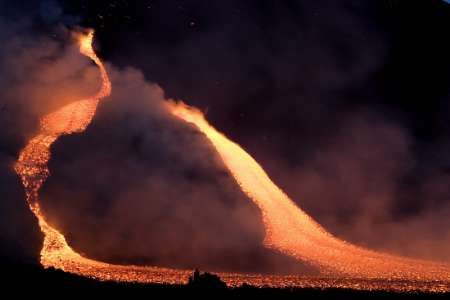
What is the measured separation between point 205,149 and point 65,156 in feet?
10.2

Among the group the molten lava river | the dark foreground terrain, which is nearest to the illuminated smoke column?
the molten lava river

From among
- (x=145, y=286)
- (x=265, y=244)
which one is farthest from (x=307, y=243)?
(x=145, y=286)

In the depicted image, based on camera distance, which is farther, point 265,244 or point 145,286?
point 265,244

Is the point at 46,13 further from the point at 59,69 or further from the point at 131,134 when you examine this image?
the point at 131,134

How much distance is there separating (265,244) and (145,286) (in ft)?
11.9

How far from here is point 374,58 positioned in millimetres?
13852

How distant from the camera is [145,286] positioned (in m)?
6.45

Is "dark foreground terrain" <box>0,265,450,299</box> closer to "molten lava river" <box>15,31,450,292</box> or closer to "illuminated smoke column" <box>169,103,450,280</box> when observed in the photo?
"molten lava river" <box>15,31,450,292</box>

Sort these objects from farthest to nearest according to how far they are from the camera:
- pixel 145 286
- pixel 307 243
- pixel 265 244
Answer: pixel 265 244, pixel 307 243, pixel 145 286

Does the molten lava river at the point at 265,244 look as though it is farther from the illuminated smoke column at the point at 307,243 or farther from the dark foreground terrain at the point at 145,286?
the dark foreground terrain at the point at 145,286

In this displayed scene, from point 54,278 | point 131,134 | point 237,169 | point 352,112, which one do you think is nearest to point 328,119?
point 352,112

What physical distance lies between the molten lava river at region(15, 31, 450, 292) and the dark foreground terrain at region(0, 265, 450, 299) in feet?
1.35

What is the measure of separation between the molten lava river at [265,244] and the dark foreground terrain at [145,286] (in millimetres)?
412

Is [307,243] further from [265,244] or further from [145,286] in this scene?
[145,286]
